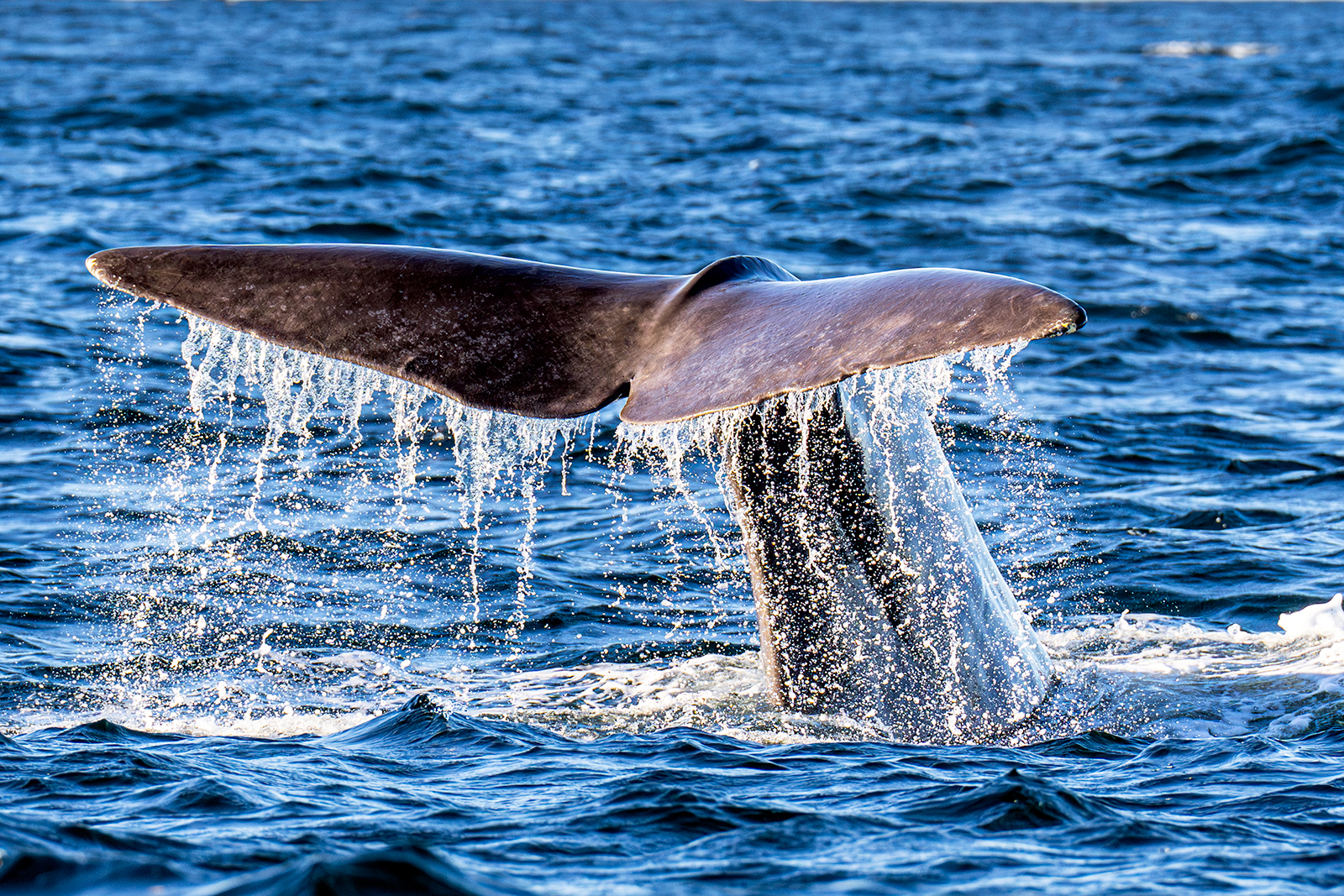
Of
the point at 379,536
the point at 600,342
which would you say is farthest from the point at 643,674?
the point at 379,536

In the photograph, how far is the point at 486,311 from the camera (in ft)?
18.2

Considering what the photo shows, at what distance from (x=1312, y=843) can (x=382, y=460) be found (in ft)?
24.3

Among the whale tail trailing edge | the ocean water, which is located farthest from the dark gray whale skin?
the ocean water

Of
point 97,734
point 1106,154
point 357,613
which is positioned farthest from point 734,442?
point 1106,154

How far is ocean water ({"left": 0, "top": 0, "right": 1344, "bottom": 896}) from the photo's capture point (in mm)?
5109

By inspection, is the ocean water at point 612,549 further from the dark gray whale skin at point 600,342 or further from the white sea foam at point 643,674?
the dark gray whale skin at point 600,342

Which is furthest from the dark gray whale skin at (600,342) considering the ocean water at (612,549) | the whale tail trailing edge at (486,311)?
the ocean water at (612,549)

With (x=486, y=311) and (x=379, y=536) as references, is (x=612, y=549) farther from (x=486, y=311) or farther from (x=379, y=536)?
(x=486, y=311)

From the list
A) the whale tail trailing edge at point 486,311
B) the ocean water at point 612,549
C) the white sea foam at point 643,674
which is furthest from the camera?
the white sea foam at point 643,674

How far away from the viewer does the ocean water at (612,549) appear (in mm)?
5109

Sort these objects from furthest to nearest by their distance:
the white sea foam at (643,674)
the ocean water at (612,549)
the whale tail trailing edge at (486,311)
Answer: the white sea foam at (643,674) < the whale tail trailing edge at (486,311) < the ocean water at (612,549)

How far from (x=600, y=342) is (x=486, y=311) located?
0.42 m

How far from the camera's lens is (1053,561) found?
9484 millimetres

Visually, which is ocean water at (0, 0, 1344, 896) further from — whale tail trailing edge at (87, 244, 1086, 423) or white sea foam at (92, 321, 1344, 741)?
whale tail trailing edge at (87, 244, 1086, 423)
